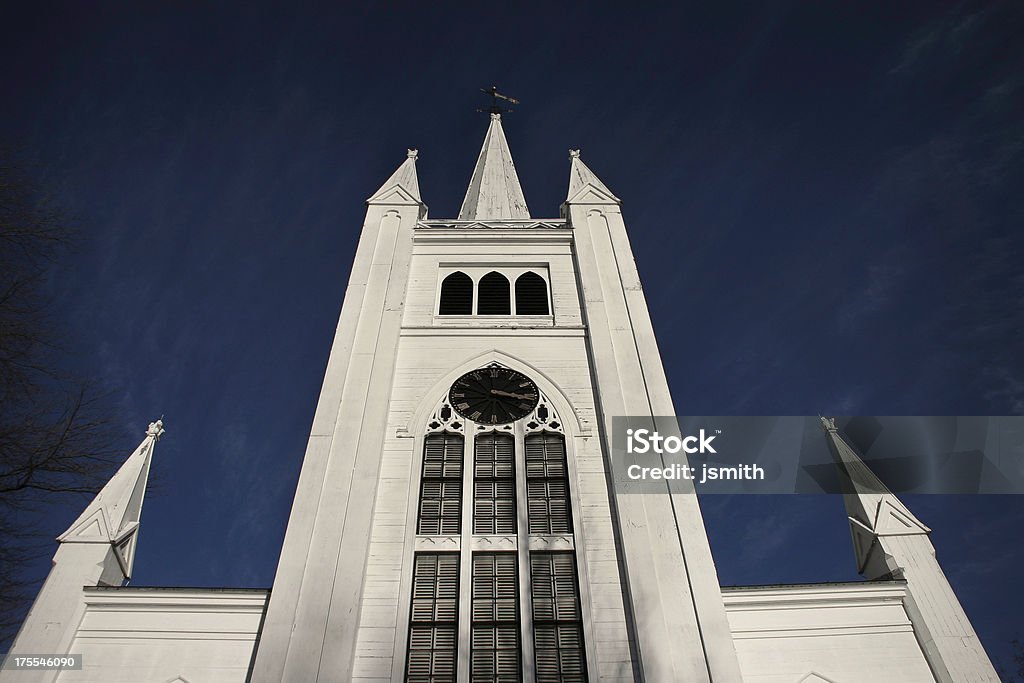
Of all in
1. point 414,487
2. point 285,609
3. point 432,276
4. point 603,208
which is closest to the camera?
point 285,609

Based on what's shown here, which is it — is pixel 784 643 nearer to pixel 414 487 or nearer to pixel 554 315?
pixel 414 487

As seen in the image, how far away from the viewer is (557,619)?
483 inches

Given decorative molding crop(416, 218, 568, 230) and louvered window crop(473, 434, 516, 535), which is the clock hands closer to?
louvered window crop(473, 434, 516, 535)

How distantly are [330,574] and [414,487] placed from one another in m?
2.45

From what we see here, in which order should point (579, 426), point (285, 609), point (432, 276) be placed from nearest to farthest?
point (285, 609) < point (579, 426) < point (432, 276)

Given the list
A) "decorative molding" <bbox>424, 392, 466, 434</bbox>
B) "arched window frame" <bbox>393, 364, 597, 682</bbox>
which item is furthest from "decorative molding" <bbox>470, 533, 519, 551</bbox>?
"decorative molding" <bbox>424, 392, 466, 434</bbox>

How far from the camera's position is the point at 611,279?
19.6m

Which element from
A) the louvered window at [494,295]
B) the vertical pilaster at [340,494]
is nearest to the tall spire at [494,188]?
the louvered window at [494,295]

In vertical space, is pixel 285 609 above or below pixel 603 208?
below

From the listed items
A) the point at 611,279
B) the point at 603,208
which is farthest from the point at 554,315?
the point at 603,208

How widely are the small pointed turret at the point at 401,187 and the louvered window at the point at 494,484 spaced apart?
938cm

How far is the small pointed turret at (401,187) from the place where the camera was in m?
22.6

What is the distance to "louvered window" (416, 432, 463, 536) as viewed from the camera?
45.5ft

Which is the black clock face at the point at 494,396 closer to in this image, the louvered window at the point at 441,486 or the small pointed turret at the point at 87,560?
the louvered window at the point at 441,486
